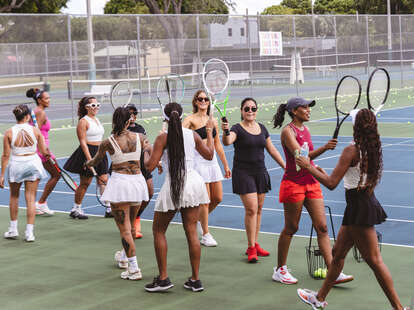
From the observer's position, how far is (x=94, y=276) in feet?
26.7

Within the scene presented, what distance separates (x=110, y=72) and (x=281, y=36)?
719 centimetres

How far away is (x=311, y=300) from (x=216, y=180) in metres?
2.86

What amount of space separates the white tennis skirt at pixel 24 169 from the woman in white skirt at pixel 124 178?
6.29 feet

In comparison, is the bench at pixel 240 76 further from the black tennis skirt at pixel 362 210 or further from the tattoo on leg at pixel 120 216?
the black tennis skirt at pixel 362 210

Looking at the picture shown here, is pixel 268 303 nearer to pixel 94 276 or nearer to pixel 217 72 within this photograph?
pixel 94 276

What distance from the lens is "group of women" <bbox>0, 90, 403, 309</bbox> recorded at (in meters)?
6.34

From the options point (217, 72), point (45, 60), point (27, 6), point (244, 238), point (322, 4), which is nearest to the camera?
point (244, 238)

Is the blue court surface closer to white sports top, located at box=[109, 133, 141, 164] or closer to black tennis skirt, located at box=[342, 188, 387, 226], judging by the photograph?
white sports top, located at box=[109, 133, 141, 164]

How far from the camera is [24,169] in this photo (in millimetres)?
9641

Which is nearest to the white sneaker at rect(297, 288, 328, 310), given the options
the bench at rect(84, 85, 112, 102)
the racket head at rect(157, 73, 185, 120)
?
the racket head at rect(157, 73, 185, 120)

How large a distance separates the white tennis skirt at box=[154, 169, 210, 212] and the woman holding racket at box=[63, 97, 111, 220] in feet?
10.7

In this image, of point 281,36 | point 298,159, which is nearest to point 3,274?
point 298,159

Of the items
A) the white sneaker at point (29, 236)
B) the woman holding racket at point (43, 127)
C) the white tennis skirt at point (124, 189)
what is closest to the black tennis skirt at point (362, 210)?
the white tennis skirt at point (124, 189)

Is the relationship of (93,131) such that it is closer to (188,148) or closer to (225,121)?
(225,121)
